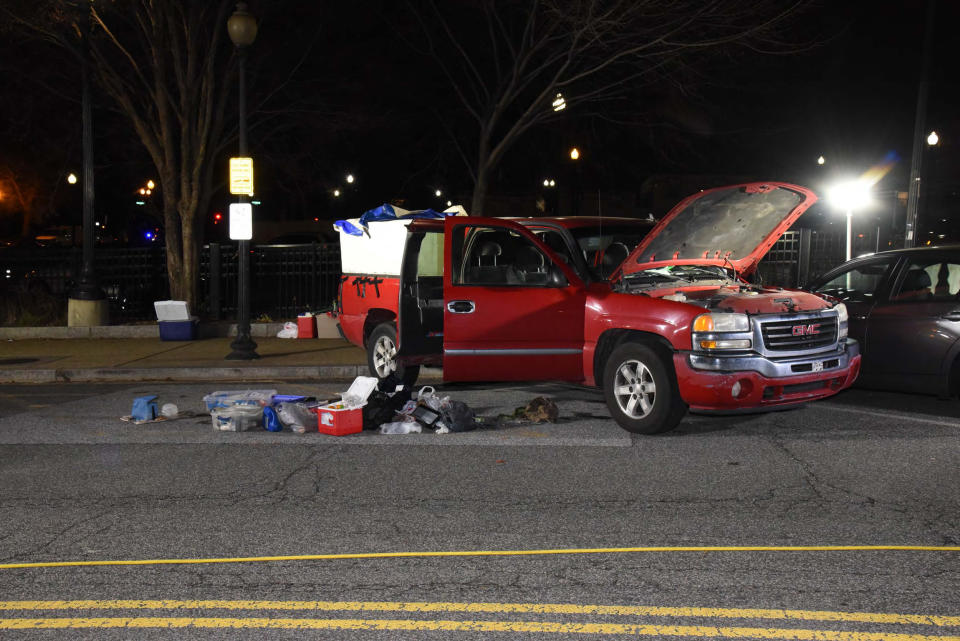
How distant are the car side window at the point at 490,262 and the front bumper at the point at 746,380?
1874mm

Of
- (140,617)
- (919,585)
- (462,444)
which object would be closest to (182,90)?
(462,444)

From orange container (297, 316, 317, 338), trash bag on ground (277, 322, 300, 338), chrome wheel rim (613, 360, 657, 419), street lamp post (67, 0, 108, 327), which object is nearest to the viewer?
chrome wheel rim (613, 360, 657, 419)

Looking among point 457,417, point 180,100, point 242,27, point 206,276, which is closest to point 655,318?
point 457,417

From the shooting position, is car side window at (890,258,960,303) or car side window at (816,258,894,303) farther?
car side window at (816,258,894,303)

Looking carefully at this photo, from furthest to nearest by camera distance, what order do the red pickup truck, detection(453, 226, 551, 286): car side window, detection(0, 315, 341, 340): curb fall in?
detection(0, 315, 341, 340): curb < detection(453, 226, 551, 286): car side window < the red pickup truck

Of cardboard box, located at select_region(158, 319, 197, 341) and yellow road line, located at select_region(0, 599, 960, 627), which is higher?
cardboard box, located at select_region(158, 319, 197, 341)

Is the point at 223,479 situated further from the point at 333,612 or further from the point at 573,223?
the point at 573,223

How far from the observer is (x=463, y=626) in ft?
13.7

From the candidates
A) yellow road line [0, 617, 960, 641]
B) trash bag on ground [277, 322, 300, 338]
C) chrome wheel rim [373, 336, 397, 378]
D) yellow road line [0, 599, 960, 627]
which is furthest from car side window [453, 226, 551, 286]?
trash bag on ground [277, 322, 300, 338]

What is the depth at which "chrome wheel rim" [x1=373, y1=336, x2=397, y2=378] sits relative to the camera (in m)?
11.0

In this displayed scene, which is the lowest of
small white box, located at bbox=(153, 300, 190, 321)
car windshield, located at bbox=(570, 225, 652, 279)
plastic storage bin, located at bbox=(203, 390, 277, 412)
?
plastic storage bin, located at bbox=(203, 390, 277, 412)

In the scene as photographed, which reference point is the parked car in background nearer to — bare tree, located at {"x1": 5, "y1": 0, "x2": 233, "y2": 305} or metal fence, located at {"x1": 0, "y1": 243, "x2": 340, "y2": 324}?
metal fence, located at {"x1": 0, "y1": 243, "x2": 340, "y2": 324}

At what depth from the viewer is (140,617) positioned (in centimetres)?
428

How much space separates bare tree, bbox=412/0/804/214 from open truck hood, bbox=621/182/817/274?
391 inches
